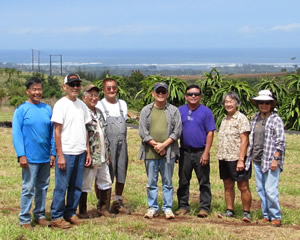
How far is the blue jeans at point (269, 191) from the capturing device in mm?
6391

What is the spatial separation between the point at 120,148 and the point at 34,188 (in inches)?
49.8

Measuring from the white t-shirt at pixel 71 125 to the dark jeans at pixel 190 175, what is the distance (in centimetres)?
155

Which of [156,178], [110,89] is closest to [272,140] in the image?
[156,178]

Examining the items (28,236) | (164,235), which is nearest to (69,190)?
(28,236)

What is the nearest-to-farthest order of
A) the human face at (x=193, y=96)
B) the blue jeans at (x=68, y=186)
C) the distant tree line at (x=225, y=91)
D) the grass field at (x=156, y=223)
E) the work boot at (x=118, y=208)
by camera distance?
the grass field at (x=156, y=223)
the blue jeans at (x=68, y=186)
the human face at (x=193, y=96)
the work boot at (x=118, y=208)
the distant tree line at (x=225, y=91)

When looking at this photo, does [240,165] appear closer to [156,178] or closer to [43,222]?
[156,178]

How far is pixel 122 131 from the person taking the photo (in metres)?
6.72

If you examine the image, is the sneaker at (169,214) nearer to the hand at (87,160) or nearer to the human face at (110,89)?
the hand at (87,160)

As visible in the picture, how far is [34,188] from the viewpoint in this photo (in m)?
6.09

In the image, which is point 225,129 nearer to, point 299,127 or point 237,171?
point 237,171

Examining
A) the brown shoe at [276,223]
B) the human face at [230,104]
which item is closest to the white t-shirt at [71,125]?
the human face at [230,104]

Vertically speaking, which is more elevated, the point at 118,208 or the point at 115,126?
the point at 115,126

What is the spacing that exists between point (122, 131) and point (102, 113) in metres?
0.36

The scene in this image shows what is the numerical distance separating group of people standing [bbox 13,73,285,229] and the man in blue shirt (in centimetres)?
1
